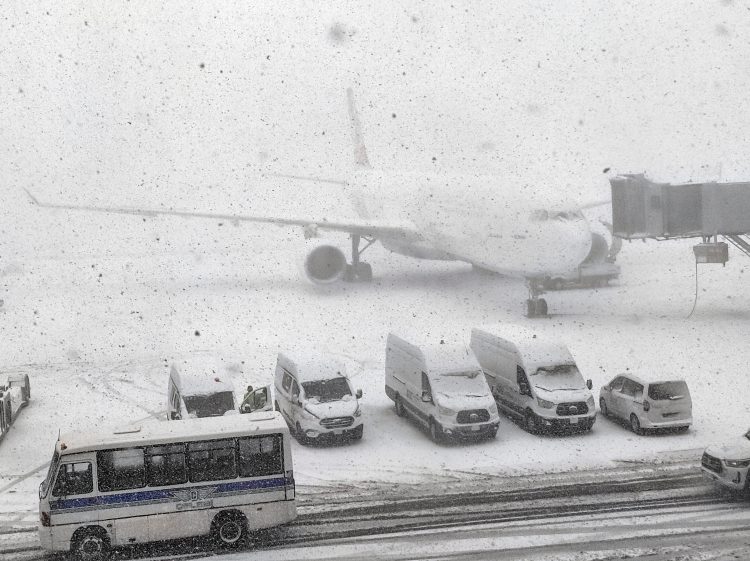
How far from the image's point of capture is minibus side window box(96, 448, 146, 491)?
46.5ft

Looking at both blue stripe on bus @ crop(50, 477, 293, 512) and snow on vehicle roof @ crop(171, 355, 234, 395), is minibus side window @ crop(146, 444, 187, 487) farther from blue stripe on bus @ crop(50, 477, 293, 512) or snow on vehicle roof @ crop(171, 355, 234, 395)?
snow on vehicle roof @ crop(171, 355, 234, 395)

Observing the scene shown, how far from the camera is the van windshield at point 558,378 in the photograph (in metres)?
21.0

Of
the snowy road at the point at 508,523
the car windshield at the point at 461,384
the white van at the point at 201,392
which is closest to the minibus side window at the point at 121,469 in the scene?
the snowy road at the point at 508,523

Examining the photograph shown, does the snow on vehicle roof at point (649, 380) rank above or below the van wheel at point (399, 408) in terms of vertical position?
above

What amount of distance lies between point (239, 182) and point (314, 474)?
Result: 8026cm

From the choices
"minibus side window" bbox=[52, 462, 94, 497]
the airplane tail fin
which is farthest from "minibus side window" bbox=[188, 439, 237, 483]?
the airplane tail fin

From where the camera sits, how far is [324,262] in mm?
39406

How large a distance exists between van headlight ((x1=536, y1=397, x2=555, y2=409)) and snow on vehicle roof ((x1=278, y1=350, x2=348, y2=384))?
15.5ft

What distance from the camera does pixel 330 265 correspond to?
39344mm

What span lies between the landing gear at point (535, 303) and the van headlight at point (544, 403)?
12419 mm

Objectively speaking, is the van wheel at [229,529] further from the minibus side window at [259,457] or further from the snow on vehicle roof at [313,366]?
the snow on vehicle roof at [313,366]

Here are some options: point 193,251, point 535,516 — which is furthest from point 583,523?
point 193,251

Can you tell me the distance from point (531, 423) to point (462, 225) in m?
16.6

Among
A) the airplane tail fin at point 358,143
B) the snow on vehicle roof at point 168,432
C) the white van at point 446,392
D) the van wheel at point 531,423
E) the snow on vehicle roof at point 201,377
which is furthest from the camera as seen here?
the airplane tail fin at point 358,143
